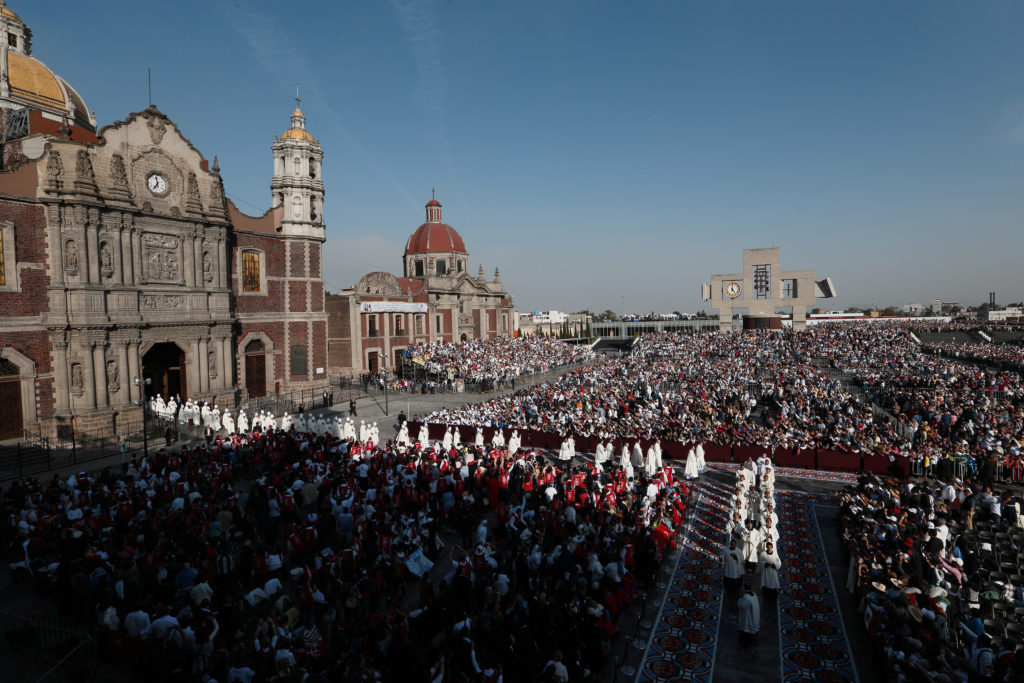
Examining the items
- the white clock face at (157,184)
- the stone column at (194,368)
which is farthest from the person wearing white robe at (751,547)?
the white clock face at (157,184)

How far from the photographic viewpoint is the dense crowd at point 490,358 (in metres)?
42.6

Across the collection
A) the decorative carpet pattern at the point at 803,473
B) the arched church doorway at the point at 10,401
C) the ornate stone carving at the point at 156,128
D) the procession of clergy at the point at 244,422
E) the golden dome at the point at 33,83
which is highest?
the golden dome at the point at 33,83

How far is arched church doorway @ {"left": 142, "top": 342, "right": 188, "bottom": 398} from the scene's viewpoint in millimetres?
29578

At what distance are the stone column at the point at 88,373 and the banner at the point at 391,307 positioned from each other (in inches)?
855

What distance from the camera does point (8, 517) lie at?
13289mm

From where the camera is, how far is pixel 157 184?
28594mm

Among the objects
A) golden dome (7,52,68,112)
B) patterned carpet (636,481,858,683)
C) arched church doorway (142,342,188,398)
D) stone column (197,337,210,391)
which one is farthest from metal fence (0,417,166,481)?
patterned carpet (636,481,858,683)

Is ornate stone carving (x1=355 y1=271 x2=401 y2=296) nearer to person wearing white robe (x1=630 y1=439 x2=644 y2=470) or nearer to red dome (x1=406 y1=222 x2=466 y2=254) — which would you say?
red dome (x1=406 y1=222 x2=466 y2=254)

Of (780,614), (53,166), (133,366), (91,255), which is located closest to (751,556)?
(780,614)

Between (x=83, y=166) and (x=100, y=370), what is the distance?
8.81 metres

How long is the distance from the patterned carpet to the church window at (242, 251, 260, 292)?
94.9 ft

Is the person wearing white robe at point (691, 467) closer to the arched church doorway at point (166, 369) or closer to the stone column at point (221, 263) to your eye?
the arched church doorway at point (166, 369)

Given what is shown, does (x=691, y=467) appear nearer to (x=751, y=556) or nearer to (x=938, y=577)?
(x=751, y=556)

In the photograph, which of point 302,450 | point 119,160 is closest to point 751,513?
point 302,450
